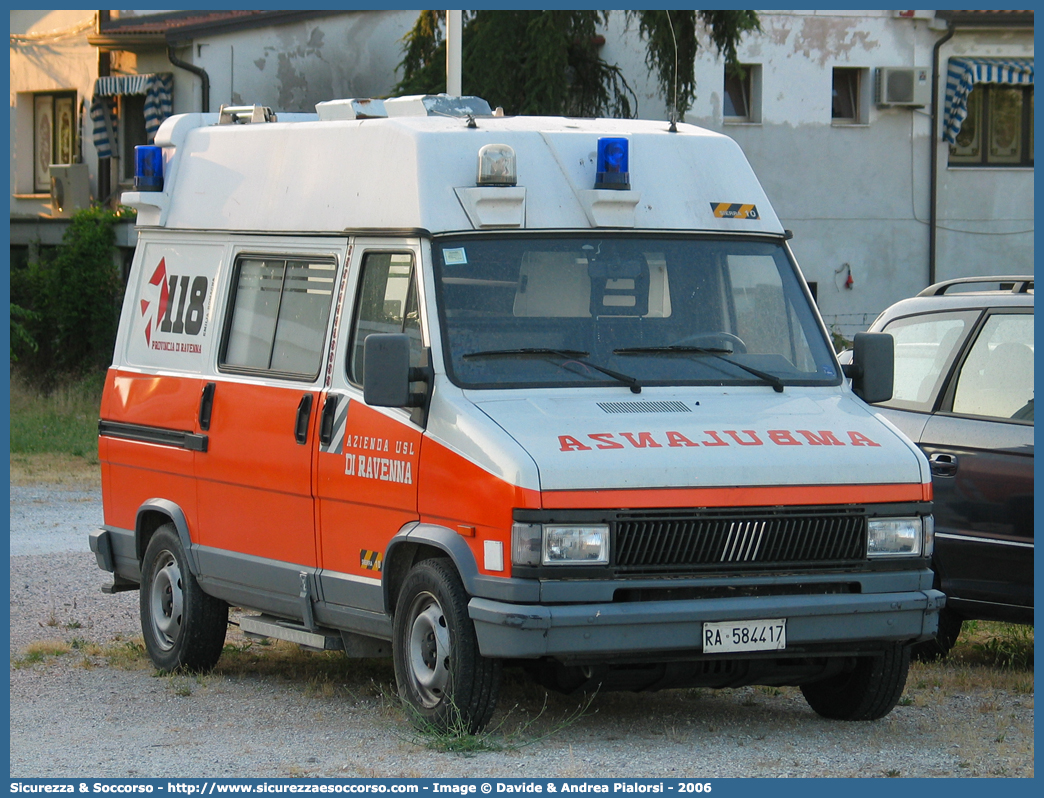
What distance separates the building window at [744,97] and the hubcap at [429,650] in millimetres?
22113

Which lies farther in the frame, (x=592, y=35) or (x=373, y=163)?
(x=592, y=35)

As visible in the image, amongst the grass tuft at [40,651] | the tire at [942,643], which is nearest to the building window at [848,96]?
the tire at [942,643]

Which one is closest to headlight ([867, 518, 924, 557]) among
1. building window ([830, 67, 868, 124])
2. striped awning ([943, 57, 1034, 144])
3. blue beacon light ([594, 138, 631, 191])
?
blue beacon light ([594, 138, 631, 191])

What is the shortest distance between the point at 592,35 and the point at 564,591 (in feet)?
62.8

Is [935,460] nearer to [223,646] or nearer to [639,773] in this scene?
[639,773]

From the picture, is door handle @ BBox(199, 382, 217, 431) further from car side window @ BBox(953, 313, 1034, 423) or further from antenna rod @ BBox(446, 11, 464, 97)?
antenna rod @ BBox(446, 11, 464, 97)

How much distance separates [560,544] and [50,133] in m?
25.6

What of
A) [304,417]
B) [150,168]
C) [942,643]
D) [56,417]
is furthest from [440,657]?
[56,417]

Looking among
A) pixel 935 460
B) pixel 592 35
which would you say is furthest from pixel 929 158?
pixel 935 460

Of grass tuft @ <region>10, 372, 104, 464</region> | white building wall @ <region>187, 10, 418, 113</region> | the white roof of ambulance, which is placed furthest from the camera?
white building wall @ <region>187, 10, 418, 113</region>

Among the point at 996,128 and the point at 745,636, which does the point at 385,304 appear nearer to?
the point at 745,636

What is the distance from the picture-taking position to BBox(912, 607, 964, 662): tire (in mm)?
9039

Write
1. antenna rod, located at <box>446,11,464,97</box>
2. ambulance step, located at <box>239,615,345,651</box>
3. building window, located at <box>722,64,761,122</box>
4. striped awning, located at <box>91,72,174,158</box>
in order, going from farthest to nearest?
building window, located at <box>722,64,761,122</box>
striped awning, located at <box>91,72,174,158</box>
antenna rod, located at <box>446,11,464,97</box>
ambulance step, located at <box>239,615,345,651</box>

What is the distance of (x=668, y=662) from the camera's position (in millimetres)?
6844
